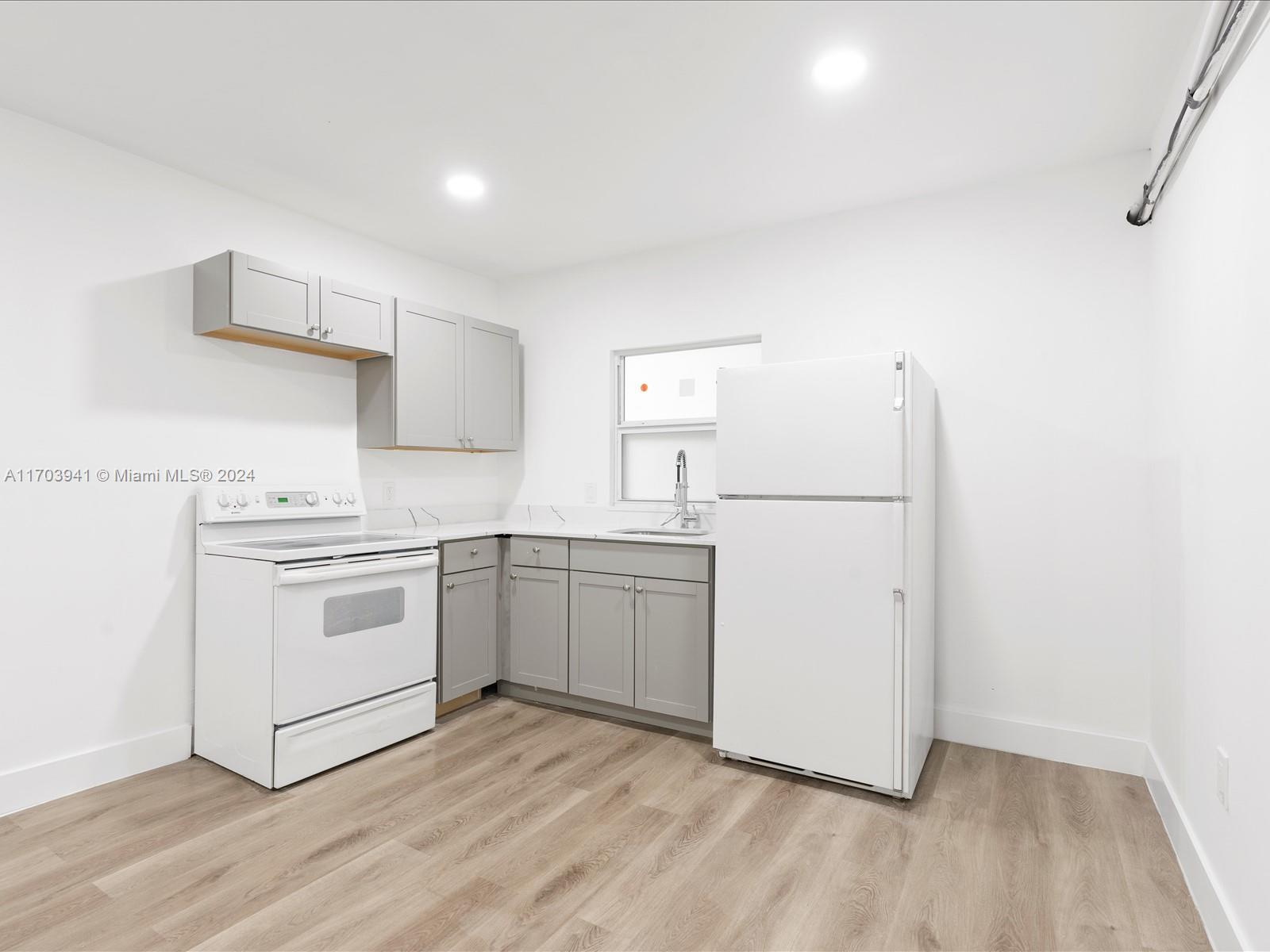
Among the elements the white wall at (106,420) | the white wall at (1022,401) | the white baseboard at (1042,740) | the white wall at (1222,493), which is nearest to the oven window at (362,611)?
the white wall at (106,420)

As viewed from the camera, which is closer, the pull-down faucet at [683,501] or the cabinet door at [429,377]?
the cabinet door at [429,377]

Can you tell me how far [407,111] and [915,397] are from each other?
214 centimetres

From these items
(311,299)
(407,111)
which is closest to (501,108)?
(407,111)

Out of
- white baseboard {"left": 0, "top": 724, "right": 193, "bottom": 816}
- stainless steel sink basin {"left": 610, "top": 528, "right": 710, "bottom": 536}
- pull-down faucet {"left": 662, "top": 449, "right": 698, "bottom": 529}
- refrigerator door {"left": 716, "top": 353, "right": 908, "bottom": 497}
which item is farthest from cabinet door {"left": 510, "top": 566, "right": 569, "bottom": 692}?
white baseboard {"left": 0, "top": 724, "right": 193, "bottom": 816}

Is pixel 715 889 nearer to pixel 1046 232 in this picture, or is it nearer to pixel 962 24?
pixel 962 24

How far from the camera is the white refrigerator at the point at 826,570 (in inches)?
99.2

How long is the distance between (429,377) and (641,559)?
60.6 inches

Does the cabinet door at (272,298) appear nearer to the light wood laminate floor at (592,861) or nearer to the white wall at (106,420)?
the white wall at (106,420)

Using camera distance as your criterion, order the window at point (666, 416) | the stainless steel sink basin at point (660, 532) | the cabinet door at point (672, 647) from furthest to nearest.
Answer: the window at point (666, 416) → the stainless steel sink basin at point (660, 532) → the cabinet door at point (672, 647)

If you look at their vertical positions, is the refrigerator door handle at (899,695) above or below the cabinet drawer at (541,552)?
below

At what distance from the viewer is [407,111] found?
2.51 meters

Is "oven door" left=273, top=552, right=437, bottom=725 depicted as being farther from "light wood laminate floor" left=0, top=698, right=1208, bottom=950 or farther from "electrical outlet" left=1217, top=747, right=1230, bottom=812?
"electrical outlet" left=1217, top=747, right=1230, bottom=812

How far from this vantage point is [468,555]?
3.57m

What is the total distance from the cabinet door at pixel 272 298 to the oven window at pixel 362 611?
1198mm
